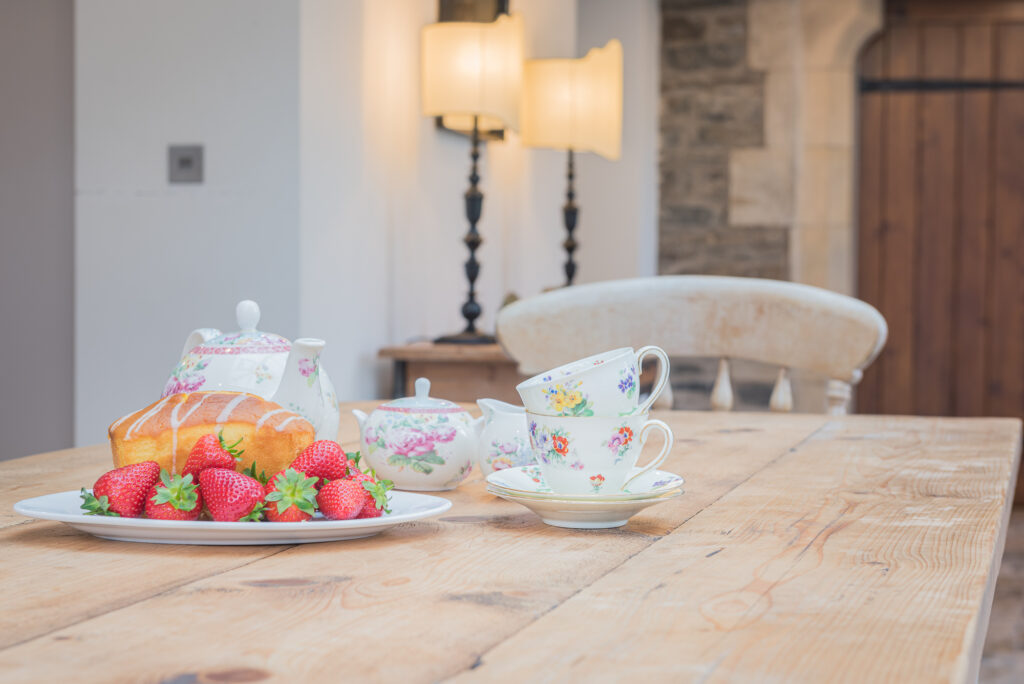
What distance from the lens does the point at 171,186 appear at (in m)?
2.58

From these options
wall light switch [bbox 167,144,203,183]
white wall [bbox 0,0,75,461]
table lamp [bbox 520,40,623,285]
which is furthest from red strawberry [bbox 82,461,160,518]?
table lamp [bbox 520,40,623,285]

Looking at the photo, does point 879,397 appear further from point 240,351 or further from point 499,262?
point 240,351

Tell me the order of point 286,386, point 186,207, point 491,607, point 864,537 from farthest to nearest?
point 186,207
point 286,386
point 864,537
point 491,607

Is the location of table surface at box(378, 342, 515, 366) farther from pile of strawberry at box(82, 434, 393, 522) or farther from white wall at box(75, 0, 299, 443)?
pile of strawberry at box(82, 434, 393, 522)

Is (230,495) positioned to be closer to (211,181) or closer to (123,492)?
(123,492)

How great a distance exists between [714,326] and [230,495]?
1261 mm

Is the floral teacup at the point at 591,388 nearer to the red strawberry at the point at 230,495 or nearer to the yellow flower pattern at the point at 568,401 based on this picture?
the yellow flower pattern at the point at 568,401

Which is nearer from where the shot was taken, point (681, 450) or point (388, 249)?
point (681, 450)

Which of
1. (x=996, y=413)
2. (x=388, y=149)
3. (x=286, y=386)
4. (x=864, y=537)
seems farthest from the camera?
(x=996, y=413)

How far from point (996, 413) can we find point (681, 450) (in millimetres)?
3843

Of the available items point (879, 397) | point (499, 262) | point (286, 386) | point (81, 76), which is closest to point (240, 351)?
point (286, 386)

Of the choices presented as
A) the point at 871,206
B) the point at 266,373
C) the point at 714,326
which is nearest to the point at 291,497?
the point at 266,373

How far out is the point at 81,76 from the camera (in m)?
2.59

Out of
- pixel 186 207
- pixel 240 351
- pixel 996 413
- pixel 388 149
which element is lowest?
pixel 996 413
